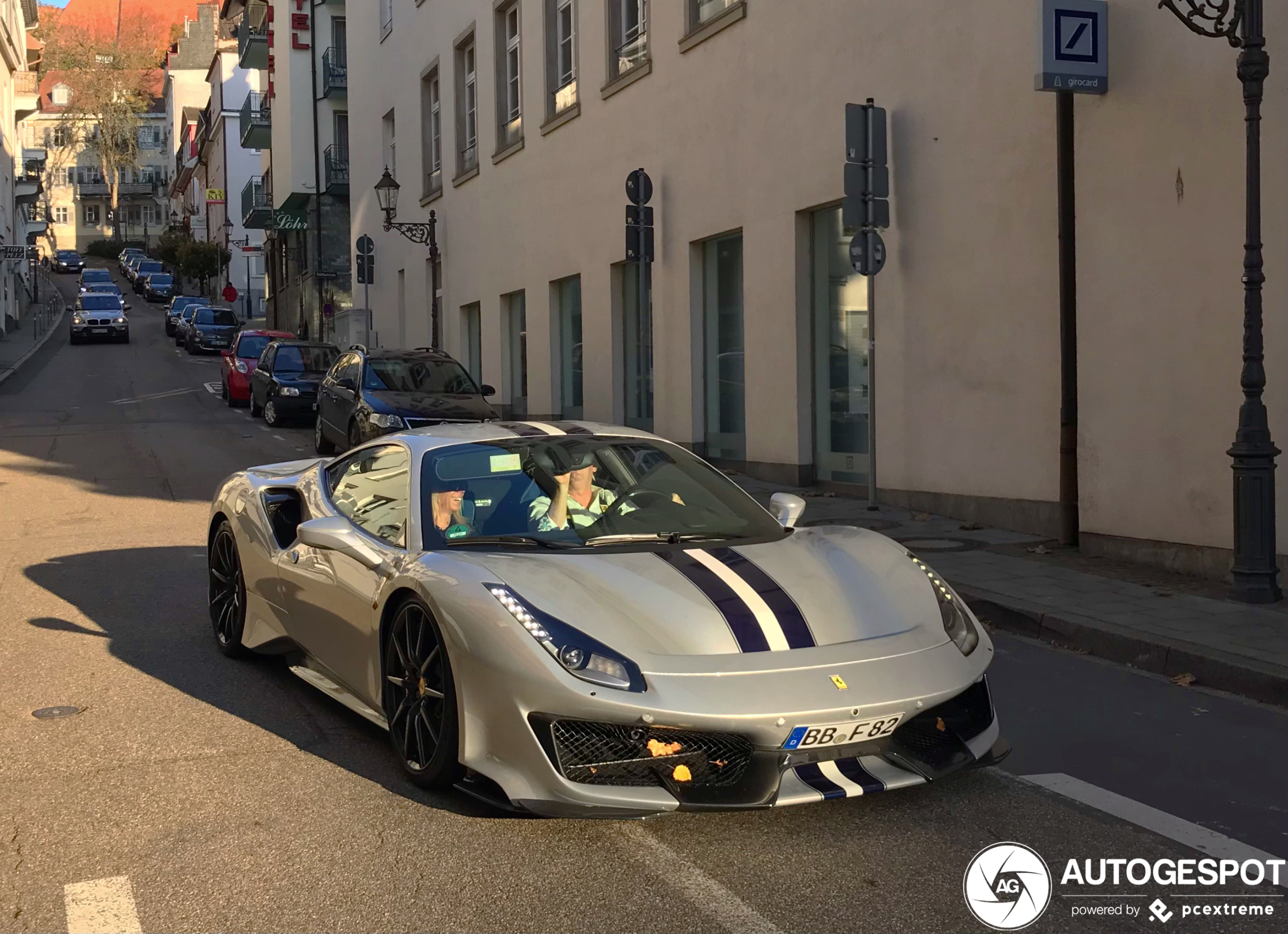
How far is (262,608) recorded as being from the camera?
21.4 ft

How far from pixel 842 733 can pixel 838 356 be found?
10248 millimetres

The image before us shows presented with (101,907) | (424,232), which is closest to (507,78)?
(424,232)

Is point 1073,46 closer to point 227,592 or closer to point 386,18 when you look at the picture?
point 227,592

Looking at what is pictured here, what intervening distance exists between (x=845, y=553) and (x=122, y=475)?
1309cm

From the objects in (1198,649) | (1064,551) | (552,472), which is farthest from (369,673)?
(1064,551)

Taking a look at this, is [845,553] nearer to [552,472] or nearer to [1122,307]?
[552,472]

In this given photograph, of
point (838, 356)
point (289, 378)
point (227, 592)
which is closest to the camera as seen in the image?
point (227, 592)

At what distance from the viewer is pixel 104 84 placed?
112 meters

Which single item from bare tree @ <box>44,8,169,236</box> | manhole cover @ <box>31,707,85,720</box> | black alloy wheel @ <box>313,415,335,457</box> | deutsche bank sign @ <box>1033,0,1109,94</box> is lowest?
manhole cover @ <box>31,707,85,720</box>

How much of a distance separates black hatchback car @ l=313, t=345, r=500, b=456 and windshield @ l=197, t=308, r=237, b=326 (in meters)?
33.6

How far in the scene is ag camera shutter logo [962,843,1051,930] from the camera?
3750 mm

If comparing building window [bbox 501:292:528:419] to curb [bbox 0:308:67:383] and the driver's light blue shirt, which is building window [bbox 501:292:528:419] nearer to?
curb [bbox 0:308:67:383]

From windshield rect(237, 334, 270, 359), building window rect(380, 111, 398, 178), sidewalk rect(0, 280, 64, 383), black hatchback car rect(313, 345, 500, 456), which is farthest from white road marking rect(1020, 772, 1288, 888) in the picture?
sidewalk rect(0, 280, 64, 383)

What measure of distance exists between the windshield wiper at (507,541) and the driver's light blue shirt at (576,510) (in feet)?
0.31
